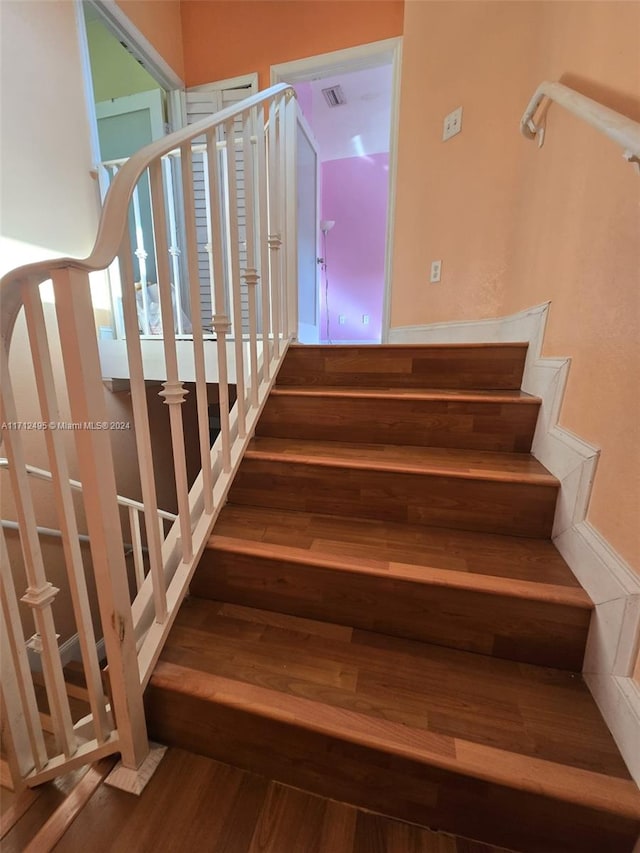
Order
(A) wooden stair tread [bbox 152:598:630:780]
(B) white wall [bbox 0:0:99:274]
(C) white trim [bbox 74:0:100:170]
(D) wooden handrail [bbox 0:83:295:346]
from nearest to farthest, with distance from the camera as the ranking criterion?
(D) wooden handrail [bbox 0:83:295:346] → (A) wooden stair tread [bbox 152:598:630:780] → (B) white wall [bbox 0:0:99:274] → (C) white trim [bbox 74:0:100:170]

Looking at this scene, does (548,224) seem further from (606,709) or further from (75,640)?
(75,640)

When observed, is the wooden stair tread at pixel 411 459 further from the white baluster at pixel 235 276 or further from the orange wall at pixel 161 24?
the orange wall at pixel 161 24

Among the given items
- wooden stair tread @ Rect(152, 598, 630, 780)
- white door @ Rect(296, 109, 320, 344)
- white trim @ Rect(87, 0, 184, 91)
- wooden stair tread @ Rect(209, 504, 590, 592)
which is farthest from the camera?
white door @ Rect(296, 109, 320, 344)

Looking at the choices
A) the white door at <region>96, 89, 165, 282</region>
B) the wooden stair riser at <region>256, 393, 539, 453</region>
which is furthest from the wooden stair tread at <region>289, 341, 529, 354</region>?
the white door at <region>96, 89, 165, 282</region>

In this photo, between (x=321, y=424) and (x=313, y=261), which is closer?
(x=321, y=424)

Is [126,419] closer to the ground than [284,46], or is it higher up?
closer to the ground

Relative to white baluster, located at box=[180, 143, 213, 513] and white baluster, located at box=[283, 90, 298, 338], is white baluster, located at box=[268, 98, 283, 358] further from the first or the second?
white baluster, located at box=[180, 143, 213, 513]

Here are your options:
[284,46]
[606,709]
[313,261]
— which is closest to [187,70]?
[284,46]

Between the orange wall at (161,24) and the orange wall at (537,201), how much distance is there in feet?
5.69

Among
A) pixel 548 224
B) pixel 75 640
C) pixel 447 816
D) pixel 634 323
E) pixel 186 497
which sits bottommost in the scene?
pixel 75 640

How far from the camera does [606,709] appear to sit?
2.51 feet

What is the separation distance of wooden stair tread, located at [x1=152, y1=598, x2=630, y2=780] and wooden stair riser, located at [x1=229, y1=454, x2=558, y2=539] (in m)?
0.36

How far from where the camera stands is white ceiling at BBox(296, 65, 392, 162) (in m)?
3.34

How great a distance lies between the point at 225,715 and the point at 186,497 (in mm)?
502
